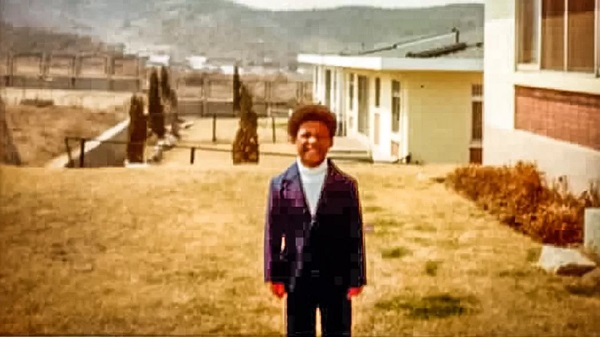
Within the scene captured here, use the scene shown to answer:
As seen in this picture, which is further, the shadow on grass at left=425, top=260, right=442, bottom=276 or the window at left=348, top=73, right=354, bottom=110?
the window at left=348, top=73, right=354, bottom=110

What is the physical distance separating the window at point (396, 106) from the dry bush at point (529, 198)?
12.1 inches

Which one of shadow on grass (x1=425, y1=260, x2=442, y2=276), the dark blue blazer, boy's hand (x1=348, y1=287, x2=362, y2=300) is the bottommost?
boy's hand (x1=348, y1=287, x2=362, y2=300)

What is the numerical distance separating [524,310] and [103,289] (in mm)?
1655

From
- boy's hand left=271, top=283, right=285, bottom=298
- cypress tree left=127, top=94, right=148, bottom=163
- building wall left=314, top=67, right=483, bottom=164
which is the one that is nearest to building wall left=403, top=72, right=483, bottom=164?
building wall left=314, top=67, right=483, bottom=164

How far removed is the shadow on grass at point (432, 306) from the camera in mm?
3135

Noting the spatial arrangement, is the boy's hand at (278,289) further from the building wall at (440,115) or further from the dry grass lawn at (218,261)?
the building wall at (440,115)

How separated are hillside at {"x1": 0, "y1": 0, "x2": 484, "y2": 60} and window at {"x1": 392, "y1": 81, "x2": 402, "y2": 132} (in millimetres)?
198

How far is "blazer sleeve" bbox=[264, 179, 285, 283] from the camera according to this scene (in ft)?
9.59

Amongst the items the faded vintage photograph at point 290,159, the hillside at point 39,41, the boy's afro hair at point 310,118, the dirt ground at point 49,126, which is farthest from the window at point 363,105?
the hillside at point 39,41

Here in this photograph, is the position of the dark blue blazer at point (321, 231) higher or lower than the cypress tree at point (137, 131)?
lower

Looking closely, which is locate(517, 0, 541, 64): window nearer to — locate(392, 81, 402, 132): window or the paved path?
locate(392, 81, 402, 132): window

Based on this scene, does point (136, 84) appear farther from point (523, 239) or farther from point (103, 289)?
point (523, 239)

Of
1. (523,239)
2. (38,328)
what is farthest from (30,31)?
(523,239)

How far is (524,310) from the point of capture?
3.12 metres
